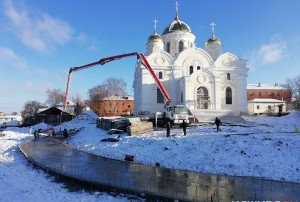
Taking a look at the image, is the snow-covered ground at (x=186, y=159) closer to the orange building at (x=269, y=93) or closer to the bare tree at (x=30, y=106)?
the orange building at (x=269, y=93)

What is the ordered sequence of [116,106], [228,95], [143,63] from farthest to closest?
1. [116,106]
2. [228,95]
3. [143,63]

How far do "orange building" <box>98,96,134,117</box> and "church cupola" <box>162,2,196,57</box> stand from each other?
17.8 metres

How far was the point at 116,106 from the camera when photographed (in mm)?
67188

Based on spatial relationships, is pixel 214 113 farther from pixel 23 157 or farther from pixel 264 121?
pixel 23 157

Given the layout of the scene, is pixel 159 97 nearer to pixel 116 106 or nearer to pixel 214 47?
pixel 214 47

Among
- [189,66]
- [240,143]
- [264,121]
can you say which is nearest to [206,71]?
[189,66]

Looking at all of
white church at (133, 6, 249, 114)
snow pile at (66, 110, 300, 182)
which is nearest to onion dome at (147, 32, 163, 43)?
white church at (133, 6, 249, 114)

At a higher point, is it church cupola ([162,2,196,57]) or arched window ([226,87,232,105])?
church cupola ([162,2,196,57])

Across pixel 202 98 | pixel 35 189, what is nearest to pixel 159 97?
pixel 202 98

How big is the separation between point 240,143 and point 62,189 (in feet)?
35.3

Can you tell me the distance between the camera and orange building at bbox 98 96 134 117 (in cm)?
6066

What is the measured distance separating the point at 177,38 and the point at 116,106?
2819cm

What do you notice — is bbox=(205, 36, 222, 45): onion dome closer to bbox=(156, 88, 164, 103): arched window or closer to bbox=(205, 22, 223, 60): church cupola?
bbox=(205, 22, 223, 60): church cupola

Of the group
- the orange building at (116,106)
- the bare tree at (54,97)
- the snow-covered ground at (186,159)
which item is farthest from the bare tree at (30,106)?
the snow-covered ground at (186,159)
